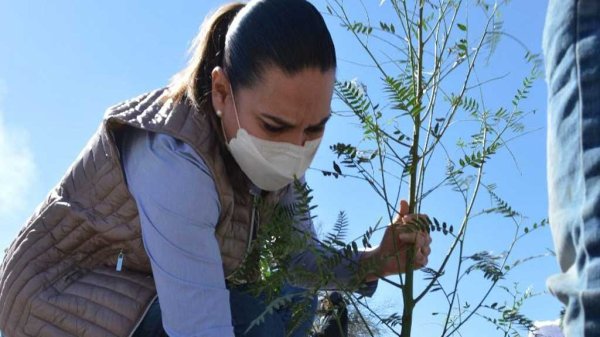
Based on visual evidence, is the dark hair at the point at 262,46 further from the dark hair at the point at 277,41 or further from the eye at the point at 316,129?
the eye at the point at 316,129

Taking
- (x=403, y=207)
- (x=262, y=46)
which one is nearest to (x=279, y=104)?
(x=262, y=46)

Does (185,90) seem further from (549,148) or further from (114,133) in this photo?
(549,148)

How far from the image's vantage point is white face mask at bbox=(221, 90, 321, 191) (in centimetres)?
202

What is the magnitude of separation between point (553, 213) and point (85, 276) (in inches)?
66.5

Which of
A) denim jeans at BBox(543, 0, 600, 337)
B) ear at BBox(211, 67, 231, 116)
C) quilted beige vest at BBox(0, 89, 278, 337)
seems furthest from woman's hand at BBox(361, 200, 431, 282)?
denim jeans at BBox(543, 0, 600, 337)

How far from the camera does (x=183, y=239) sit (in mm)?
1925

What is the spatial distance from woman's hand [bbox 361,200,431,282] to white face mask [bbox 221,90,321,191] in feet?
0.92

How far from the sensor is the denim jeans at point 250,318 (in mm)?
2199

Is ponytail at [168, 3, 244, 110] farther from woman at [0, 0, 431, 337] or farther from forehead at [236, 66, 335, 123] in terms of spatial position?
forehead at [236, 66, 335, 123]

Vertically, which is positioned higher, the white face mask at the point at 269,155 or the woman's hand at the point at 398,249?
the white face mask at the point at 269,155

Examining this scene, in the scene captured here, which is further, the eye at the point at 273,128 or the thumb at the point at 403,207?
the thumb at the point at 403,207

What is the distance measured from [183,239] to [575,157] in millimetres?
1360

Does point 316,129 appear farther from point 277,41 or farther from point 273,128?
point 277,41

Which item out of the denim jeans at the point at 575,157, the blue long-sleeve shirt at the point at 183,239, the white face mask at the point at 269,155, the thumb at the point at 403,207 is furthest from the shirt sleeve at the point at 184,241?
the denim jeans at the point at 575,157
